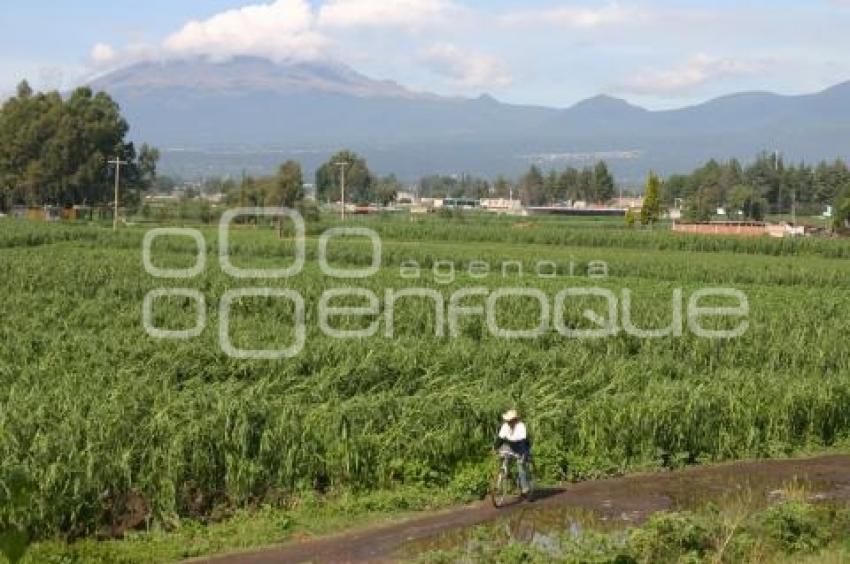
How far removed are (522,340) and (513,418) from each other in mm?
8944

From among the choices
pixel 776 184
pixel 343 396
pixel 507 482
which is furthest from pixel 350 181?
pixel 507 482

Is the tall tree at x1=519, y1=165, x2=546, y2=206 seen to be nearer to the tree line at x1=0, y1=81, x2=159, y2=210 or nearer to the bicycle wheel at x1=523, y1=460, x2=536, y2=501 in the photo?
the tree line at x1=0, y1=81, x2=159, y2=210

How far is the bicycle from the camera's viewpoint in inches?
544

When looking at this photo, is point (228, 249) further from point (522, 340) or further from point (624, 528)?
point (624, 528)

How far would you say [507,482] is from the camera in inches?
566

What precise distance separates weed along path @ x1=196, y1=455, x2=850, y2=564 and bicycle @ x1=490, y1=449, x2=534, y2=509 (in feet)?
0.54

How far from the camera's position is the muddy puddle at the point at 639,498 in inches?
488

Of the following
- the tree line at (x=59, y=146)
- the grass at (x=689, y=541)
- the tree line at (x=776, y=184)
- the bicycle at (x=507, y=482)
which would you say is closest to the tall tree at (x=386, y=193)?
the tree line at (x=776, y=184)

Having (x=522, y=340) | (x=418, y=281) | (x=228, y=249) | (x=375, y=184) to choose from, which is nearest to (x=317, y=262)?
(x=228, y=249)

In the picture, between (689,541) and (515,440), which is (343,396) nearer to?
(515,440)

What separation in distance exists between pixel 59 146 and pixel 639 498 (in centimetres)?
8449

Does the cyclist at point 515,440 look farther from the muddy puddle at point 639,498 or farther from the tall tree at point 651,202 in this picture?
the tall tree at point 651,202

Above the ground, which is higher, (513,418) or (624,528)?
(513,418)

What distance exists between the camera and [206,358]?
740 inches
